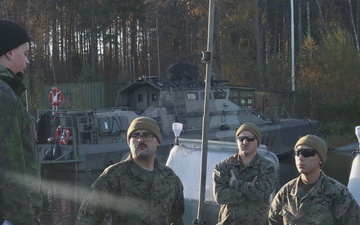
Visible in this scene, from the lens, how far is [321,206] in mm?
4566

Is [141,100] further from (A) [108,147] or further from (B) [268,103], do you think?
(B) [268,103]

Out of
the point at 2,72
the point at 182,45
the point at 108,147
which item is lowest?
the point at 108,147

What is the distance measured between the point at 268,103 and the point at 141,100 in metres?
8.08

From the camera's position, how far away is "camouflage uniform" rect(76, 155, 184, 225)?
13.6ft

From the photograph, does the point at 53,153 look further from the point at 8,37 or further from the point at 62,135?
the point at 8,37

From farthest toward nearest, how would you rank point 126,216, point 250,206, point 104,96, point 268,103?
point 104,96 → point 268,103 → point 250,206 → point 126,216

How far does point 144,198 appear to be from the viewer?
164 inches

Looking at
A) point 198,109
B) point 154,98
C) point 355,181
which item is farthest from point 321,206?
point 154,98

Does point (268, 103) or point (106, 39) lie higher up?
point (106, 39)

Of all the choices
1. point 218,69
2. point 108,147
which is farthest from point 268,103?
point 108,147

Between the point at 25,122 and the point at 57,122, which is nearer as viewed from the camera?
the point at 25,122

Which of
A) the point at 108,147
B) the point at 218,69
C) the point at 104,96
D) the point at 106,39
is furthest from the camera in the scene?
the point at 106,39

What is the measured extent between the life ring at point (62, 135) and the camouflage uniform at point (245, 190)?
49.5ft

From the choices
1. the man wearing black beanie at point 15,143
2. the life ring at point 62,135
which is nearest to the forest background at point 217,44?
the life ring at point 62,135
